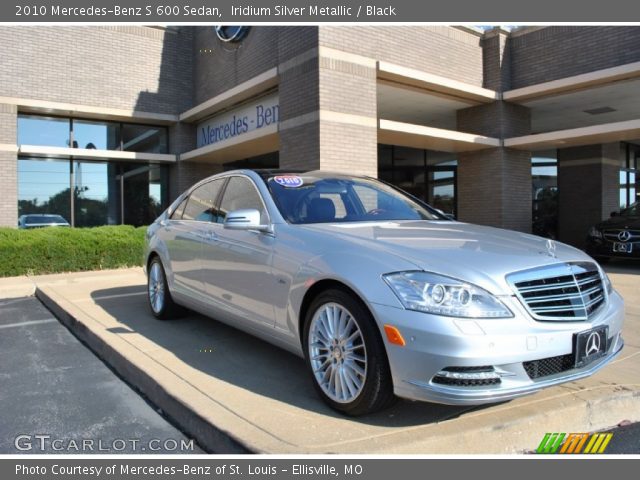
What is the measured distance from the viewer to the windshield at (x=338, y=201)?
4.04 m

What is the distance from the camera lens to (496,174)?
12734mm

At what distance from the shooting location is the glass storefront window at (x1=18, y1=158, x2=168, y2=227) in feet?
44.6

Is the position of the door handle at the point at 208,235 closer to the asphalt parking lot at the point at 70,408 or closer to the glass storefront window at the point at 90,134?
the asphalt parking lot at the point at 70,408

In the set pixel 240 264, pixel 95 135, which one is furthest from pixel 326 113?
pixel 95 135

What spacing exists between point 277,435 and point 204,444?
1.53 ft

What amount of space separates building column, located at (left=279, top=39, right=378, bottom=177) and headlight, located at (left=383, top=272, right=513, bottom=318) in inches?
276

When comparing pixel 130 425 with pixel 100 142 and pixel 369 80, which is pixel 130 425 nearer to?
pixel 369 80

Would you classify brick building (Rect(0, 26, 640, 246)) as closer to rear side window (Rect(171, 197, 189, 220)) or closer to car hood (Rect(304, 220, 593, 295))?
rear side window (Rect(171, 197, 189, 220))

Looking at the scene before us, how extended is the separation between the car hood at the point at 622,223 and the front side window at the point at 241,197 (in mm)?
8863

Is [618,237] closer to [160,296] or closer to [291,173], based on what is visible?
[291,173]

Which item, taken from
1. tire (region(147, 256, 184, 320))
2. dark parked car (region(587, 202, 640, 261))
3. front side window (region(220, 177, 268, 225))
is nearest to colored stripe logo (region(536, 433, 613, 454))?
front side window (region(220, 177, 268, 225))

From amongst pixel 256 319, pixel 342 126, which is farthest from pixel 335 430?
pixel 342 126

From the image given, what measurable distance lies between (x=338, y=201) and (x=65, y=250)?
25.4 ft

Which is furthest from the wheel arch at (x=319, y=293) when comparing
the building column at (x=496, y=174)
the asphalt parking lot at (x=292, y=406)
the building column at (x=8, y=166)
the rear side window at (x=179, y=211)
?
the building column at (x=8, y=166)
